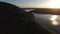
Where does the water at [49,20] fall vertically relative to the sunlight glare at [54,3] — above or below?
below

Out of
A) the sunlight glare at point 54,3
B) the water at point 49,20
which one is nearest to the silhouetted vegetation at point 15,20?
the water at point 49,20

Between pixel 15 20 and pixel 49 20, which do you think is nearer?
pixel 15 20

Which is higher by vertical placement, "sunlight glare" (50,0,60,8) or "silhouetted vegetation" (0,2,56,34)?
"sunlight glare" (50,0,60,8)

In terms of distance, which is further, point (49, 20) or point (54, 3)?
point (49, 20)

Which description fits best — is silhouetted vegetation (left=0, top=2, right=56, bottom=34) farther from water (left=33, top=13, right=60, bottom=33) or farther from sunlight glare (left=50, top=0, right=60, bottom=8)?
sunlight glare (left=50, top=0, right=60, bottom=8)

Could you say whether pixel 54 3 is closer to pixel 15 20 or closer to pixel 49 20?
pixel 49 20

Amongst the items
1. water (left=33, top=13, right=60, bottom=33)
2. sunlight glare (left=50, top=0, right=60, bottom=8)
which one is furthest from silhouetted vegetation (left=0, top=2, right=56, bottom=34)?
sunlight glare (left=50, top=0, right=60, bottom=8)

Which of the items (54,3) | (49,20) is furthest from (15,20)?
(54,3)

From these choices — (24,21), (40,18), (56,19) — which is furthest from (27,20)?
(56,19)

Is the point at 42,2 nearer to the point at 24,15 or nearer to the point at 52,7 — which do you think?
the point at 52,7

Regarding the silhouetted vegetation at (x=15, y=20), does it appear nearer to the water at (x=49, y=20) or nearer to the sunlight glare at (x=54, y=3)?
the water at (x=49, y=20)

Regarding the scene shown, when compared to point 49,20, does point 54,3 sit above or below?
above
